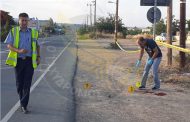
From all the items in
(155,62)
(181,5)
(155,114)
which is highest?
(181,5)

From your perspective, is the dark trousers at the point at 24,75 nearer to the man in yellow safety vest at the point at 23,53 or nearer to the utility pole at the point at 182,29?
the man in yellow safety vest at the point at 23,53

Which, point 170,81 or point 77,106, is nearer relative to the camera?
point 77,106

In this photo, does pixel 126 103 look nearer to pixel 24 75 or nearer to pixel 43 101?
pixel 43 101

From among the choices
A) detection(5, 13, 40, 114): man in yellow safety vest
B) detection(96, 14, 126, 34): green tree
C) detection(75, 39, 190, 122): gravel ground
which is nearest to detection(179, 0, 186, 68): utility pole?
detection(75, 39, 190, 122): gravel ground

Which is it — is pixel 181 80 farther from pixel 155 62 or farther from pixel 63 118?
pixel 63 118

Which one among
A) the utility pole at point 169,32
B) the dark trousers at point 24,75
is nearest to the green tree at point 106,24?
the utility pole at point 169,32

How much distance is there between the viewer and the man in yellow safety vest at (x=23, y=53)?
8.91 m

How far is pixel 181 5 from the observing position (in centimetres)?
1841

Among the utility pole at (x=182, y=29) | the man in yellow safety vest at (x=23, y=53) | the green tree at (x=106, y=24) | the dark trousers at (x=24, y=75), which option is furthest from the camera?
the green tree at (x=106, y=24)

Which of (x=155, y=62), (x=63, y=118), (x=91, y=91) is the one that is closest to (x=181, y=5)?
(x=155, y=62)

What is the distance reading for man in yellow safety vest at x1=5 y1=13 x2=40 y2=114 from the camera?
29.2 ft

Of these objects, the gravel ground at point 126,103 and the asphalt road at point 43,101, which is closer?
the asphalt road at point 43,101

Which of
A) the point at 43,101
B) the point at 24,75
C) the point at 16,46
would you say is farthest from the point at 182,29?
the point at 16,46

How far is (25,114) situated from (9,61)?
1061 millimetres
